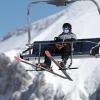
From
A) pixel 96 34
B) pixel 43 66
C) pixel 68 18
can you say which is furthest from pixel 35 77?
pixel 68 18

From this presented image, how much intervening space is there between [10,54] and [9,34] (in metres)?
20.5

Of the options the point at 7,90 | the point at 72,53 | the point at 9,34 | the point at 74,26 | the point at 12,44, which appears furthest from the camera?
the point at 9,34

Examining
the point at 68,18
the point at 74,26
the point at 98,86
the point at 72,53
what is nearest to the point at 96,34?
the point at 74,26

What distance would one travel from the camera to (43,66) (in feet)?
72.5

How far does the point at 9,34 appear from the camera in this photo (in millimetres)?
49281

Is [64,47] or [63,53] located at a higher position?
[64,47]

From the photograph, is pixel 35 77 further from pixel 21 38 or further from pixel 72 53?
pixel 21 38

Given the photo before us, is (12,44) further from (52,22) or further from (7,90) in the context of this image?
(7,90)

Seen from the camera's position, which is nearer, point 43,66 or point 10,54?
point 43,66

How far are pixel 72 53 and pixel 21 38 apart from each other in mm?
23584

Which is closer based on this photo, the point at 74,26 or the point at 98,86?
the point at 98,86

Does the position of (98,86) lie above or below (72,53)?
below

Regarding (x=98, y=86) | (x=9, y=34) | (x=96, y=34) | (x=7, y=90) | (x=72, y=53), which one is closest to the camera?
(x=72, y=53)

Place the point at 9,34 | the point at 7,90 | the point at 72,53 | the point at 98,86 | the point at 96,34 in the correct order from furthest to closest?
1. the point at 9,34
2. the point at 96,34
3. the point at 7,90
4. the point at 98,86
5. the point at 72,53
